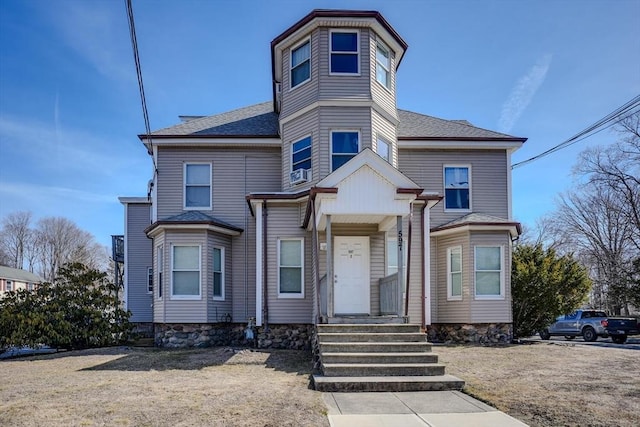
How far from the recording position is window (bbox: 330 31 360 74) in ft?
45.8

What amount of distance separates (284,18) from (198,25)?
4659 mm

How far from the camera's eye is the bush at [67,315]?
1342cm

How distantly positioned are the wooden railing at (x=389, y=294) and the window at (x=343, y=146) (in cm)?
363

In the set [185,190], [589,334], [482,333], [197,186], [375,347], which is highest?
[197,186]

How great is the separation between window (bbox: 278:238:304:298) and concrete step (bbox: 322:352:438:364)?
17.4 feet

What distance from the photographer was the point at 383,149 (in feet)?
47.5

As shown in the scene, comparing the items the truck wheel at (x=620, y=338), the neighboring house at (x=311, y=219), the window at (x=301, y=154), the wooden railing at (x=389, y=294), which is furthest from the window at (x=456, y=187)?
the truck wheel at (x=620, y=338)

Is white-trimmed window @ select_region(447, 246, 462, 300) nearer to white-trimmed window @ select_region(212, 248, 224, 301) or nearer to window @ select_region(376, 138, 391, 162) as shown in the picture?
window @ select_region(376, 138, 391, 162)

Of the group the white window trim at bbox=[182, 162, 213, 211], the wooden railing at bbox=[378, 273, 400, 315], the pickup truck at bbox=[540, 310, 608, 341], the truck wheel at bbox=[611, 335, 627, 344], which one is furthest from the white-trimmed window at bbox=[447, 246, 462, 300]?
the truck wheel at bbox=[611, 335, 627, 344]

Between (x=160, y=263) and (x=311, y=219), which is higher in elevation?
(x=311, y=219)

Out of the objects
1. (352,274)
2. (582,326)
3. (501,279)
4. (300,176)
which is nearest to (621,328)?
(582,326)

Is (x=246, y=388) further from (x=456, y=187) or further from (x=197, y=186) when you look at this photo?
(x=456, y=187)

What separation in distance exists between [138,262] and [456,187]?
12307 mm

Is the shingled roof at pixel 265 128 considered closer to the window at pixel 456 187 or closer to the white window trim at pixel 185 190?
the white window trim at pixel 185 190
